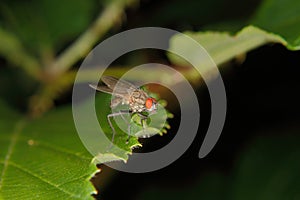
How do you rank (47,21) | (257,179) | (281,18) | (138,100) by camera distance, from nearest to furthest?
(138,100) → (281,18) → (257,179) → (47,21)

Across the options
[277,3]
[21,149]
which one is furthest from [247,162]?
[21,149]

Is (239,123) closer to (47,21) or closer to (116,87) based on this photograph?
(116,87)

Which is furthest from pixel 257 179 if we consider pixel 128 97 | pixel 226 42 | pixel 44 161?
pixel 44 161

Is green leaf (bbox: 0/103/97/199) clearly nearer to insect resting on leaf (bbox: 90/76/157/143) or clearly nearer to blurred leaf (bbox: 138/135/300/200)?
insect resting on leaf (bbox: 90/76/157/143)

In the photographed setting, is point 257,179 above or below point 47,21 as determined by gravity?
below

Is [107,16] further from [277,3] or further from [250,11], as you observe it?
[277,3]

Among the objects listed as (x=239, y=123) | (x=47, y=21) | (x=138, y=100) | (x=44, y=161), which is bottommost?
(x=44, y=161)
